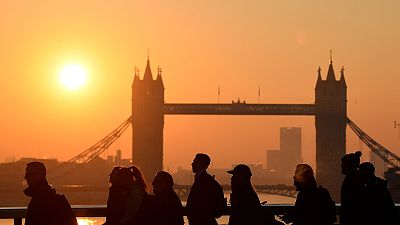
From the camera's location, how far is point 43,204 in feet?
28.2

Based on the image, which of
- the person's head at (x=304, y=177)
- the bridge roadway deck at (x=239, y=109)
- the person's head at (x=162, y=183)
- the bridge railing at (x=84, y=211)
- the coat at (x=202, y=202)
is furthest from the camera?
the bridge roadway deck at (x=239, y=109)

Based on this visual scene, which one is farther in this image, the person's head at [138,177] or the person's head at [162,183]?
the person's head at [162,183]

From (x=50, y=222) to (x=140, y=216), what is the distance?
1079mm

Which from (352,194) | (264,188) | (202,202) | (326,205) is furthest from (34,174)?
(264,188)

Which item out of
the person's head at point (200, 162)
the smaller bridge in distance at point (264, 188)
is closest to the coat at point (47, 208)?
the person's head at point (200, 162)

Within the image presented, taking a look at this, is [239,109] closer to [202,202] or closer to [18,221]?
[18,221]

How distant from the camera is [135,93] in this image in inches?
4092

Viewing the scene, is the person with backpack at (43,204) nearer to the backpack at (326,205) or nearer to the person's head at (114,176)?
the person's head at (114,176)

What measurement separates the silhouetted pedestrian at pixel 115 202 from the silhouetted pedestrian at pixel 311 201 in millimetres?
1626

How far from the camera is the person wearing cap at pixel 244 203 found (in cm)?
954

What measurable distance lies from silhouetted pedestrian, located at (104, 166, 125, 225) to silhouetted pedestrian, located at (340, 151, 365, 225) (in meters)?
2.11

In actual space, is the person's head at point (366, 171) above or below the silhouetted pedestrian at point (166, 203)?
above

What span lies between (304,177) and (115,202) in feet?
5.86

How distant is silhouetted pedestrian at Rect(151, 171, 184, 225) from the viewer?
9727 millimetres
